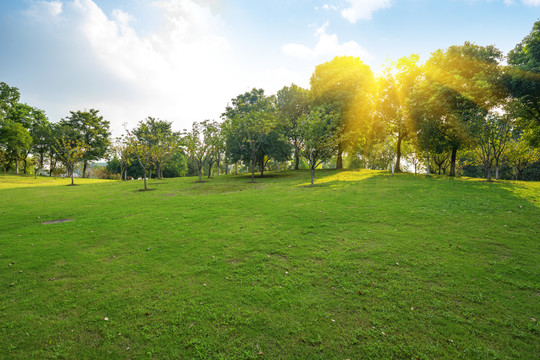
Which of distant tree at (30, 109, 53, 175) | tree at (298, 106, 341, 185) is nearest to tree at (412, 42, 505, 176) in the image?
tree at (298, 106, 341, 185)

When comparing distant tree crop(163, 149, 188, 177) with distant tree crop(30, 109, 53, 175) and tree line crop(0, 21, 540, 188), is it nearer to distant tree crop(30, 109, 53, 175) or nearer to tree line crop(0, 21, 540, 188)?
tree line crop(0, 21, 540, 188)

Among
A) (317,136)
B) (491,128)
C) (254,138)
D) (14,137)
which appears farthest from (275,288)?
(14,137)

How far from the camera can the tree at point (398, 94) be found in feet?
126

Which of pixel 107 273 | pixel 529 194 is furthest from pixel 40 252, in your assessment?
pixel 529 194

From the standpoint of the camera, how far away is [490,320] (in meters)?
5.62

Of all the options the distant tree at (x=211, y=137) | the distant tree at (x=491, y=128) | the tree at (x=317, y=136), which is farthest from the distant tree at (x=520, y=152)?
the distant tree at (x=211, y=137)

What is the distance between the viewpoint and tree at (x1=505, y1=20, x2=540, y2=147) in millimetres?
23828

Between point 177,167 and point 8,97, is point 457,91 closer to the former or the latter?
point 177,167

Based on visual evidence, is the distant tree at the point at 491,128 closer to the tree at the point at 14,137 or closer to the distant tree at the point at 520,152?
the distant tree at the point at 520,152

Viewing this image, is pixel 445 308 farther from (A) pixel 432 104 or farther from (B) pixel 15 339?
(A) pixel 432 104

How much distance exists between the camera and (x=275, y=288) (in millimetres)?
6980

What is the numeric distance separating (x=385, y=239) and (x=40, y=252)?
1566 centimetres

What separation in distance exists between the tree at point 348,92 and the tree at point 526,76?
18.6 m

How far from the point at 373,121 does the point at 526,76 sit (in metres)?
21.5
